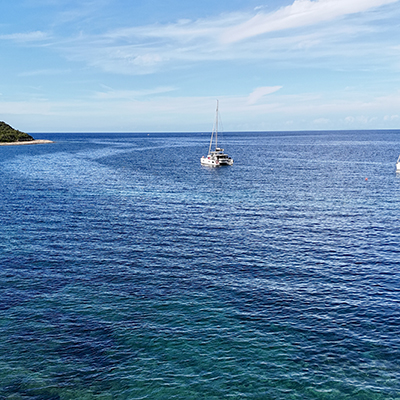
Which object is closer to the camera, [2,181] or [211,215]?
[211,215]

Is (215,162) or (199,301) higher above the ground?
(215,162)

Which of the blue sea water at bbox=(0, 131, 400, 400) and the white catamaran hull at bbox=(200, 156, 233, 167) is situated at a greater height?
the white catamaran hull at bbox=(200, 156, 233, 167)

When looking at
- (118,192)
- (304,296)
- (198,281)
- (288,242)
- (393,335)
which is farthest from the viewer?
(118,192)

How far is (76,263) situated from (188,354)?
23.3 metres

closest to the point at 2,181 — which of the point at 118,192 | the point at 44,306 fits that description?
the point at 118,192

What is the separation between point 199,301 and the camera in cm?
3800

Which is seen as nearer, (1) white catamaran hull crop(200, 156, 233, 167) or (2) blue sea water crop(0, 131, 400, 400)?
(2) blue sea water crop(0, 131, 400, 400)

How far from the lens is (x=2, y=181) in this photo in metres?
112

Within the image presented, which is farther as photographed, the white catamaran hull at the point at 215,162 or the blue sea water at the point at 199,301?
the white catamaran hull at the point at 215,162

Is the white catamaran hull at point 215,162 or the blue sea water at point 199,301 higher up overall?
the white catamaran hull at point 215,162

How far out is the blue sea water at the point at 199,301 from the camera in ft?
87.9

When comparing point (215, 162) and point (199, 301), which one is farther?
point (215, 162)

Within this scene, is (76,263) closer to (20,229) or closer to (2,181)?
(20,229)

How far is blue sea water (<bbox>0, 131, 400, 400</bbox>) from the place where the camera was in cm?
2678
